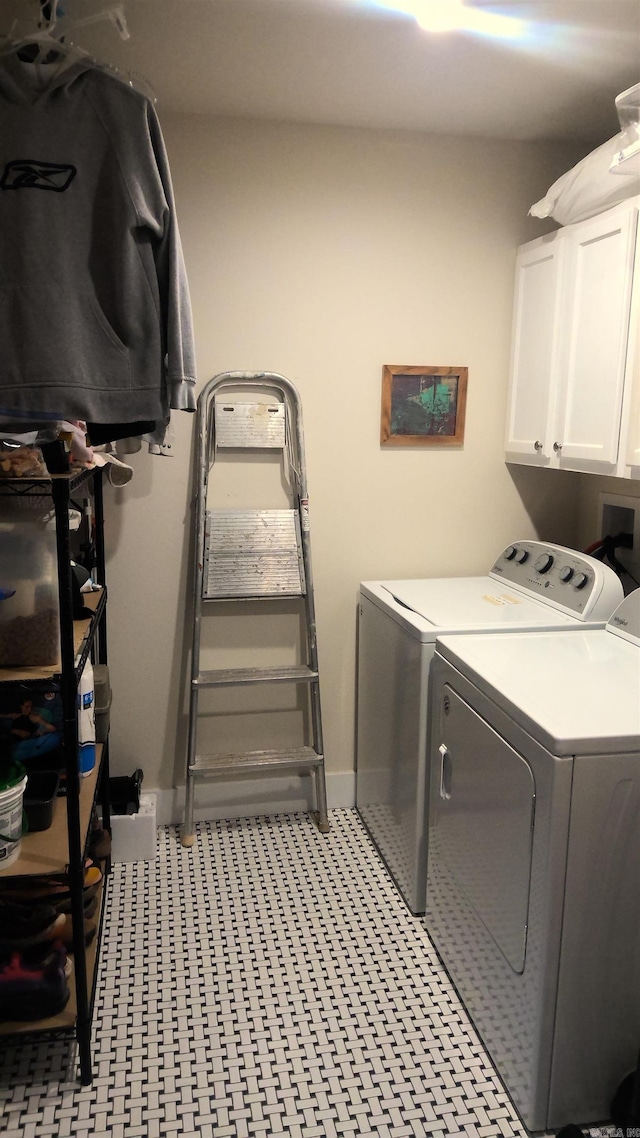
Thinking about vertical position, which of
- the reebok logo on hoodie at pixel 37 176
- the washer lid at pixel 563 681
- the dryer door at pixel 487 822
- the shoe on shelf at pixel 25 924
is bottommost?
the shoe on shelf at pixel 25 924

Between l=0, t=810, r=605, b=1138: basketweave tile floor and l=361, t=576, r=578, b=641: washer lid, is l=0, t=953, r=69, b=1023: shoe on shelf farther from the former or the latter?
l=361, t=576, r=578, b=641: washer lid

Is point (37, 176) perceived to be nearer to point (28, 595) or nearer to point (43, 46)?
point (43, 46)

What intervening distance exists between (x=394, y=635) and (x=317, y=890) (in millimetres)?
841

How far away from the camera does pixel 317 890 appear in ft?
7.88

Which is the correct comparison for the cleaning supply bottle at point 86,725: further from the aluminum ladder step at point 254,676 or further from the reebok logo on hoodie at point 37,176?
the reebok logo on hoodie at point 37,176

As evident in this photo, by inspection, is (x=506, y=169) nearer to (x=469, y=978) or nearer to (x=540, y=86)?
(x=540, y=86)

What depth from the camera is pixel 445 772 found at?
2.01 metres

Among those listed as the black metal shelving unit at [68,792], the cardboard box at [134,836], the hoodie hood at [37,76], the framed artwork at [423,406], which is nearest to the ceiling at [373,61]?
the hoodie hood at [37,76]

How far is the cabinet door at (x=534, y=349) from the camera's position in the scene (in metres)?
2.43

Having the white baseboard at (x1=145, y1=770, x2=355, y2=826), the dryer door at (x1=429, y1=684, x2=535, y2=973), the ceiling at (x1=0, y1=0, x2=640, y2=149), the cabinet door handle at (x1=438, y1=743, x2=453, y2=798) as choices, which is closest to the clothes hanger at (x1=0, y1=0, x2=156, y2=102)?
the ceiling at (x1=0, y1=0, x2=640, y2=149)

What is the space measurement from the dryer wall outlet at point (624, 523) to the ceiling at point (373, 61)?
47.6 inches

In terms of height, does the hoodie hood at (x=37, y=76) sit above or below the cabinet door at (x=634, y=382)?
above

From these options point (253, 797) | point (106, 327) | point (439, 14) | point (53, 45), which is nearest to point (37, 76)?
point (53, 45)

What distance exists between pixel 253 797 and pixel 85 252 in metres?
2.00
